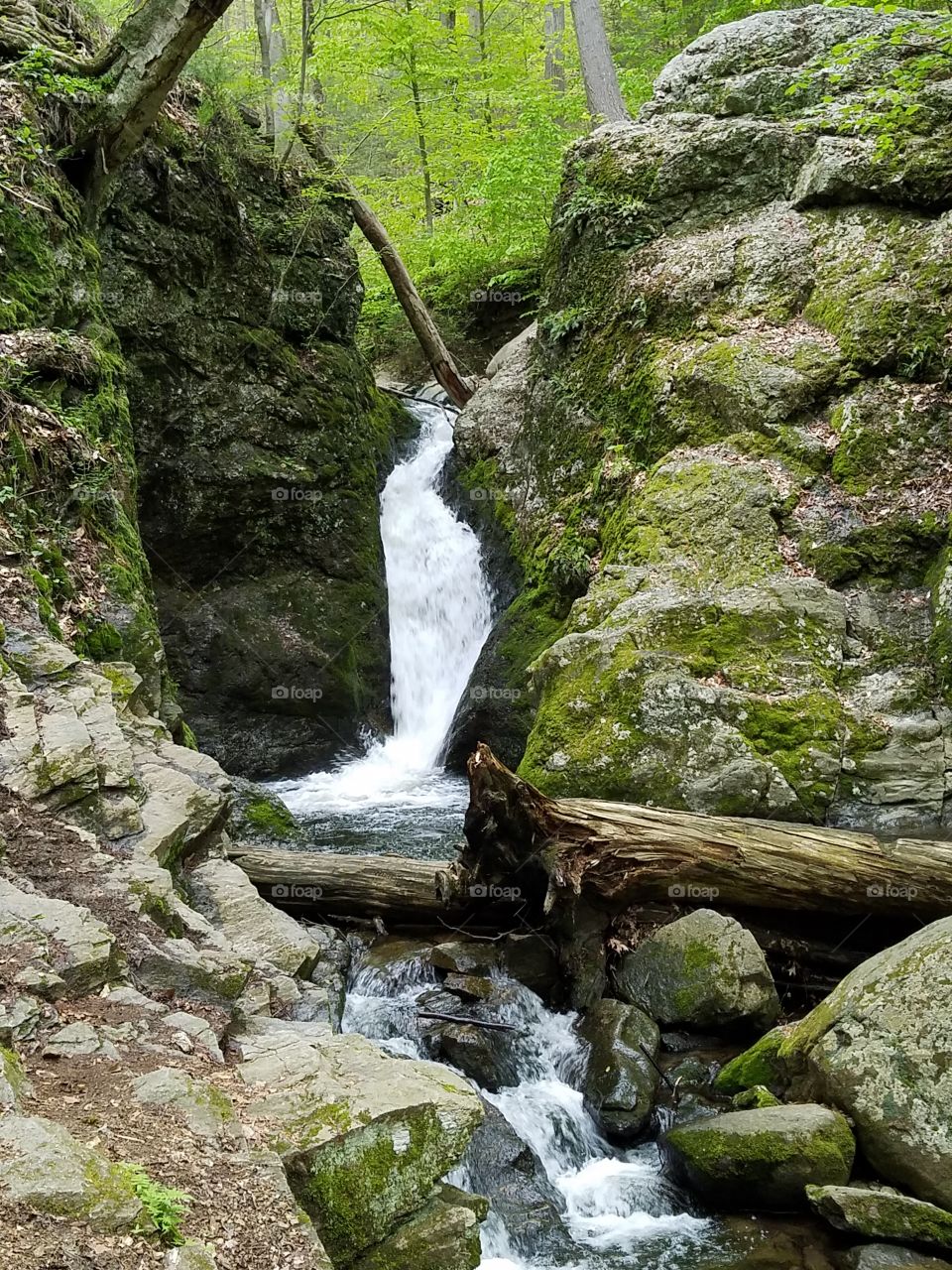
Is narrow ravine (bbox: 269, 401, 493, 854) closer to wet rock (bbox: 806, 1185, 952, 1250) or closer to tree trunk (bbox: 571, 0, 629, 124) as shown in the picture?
wet rock (bbox: 806, 1185, 952, 1250)

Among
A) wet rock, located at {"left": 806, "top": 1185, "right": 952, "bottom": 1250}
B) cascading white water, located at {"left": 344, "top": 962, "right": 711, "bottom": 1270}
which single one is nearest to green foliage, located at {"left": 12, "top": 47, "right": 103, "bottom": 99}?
cascading white water, located at {"left": 344, "top": 962, "right": 711, "bottom": 1270}

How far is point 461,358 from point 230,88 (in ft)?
22.6

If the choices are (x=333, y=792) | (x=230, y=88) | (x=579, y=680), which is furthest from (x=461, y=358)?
(x=579, y=680)

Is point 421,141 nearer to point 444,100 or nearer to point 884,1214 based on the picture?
point 444,100

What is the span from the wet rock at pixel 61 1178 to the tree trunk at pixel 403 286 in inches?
526

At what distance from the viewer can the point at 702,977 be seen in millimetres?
5496

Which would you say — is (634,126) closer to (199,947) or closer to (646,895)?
(646,895)

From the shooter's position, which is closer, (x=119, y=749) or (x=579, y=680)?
(x=119, y=749)

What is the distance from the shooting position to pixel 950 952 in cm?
450

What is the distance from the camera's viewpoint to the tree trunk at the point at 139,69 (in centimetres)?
762

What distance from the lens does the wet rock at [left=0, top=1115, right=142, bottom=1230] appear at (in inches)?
82.2

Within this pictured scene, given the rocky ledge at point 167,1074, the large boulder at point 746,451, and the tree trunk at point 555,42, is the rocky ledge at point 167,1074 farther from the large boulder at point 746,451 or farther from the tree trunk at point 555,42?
the tree trunk at point 555,42

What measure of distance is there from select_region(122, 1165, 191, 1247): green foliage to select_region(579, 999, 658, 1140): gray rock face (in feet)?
10.9

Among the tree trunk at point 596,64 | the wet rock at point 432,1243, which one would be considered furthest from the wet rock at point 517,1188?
the tree trunk at point 596,64
